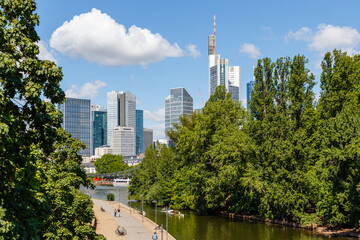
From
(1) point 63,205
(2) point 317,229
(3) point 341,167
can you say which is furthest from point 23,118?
(2) point 317,229

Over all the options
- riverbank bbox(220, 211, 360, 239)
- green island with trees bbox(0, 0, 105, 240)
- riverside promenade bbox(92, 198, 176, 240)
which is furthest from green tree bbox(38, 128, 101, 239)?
riverbank bbox(220, 211, 360, 239)

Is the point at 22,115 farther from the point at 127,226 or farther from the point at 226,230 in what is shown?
the point at 127,226

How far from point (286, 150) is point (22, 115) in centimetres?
4696

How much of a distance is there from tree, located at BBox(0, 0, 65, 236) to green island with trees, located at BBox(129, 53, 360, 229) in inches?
1531

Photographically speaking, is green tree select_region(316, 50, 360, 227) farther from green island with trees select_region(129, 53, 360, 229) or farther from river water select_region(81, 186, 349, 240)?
river water select_region(81, 186, 349, 240)

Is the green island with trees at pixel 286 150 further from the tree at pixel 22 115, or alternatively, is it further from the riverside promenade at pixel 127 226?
the tree at pixel 22 115

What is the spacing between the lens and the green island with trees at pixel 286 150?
46.6 m

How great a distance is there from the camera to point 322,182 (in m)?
48.9

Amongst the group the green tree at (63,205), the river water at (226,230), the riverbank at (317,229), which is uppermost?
the green tree at (63,205)

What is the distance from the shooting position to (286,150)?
54625 mm

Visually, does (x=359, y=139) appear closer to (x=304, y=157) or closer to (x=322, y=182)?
(x=322, y=182)

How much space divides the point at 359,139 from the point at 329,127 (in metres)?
5.20

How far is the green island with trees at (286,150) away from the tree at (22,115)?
38898 millimetres

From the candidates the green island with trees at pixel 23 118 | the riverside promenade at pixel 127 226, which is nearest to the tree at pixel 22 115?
the green island with trees at pixel 23 118
